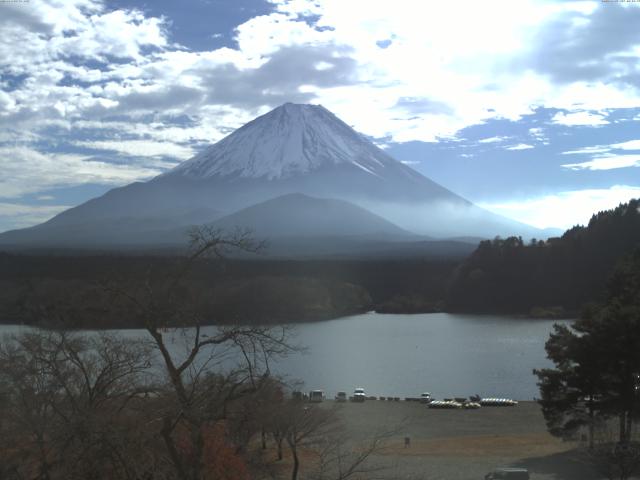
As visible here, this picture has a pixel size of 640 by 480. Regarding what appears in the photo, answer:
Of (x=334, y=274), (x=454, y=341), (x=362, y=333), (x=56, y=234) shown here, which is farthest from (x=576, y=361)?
(x=56, y=234)

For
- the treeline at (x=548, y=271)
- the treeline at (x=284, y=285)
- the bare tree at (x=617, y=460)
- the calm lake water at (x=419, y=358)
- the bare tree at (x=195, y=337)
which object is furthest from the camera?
the treeline at (x=548, y=271)

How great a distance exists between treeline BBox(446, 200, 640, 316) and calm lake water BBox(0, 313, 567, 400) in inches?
393

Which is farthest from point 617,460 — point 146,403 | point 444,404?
point 444,404

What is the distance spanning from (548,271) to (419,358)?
28677 mm

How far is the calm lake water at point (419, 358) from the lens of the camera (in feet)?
73.4

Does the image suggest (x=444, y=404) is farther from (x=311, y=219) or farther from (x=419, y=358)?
(x=311, y=219)

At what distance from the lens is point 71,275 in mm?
40094

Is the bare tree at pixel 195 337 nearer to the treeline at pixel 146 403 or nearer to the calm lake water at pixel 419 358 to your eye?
the treeline at pixel 146 403

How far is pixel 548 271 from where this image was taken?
176 feet

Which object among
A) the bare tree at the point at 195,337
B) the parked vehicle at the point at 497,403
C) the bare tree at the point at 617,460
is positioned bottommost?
the parked vehicle at the point at 497,403

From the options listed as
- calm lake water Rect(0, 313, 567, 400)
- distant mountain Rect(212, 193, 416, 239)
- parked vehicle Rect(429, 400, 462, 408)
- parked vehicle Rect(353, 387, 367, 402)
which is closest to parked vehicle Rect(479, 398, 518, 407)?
parked vehicle Rect(429, 400, 462, 408)

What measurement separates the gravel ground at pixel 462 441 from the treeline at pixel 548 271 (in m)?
32.9

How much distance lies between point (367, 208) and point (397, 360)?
363ft

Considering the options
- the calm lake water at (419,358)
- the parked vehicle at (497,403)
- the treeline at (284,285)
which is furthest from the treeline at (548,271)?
the parked vehicle at (497,403)
